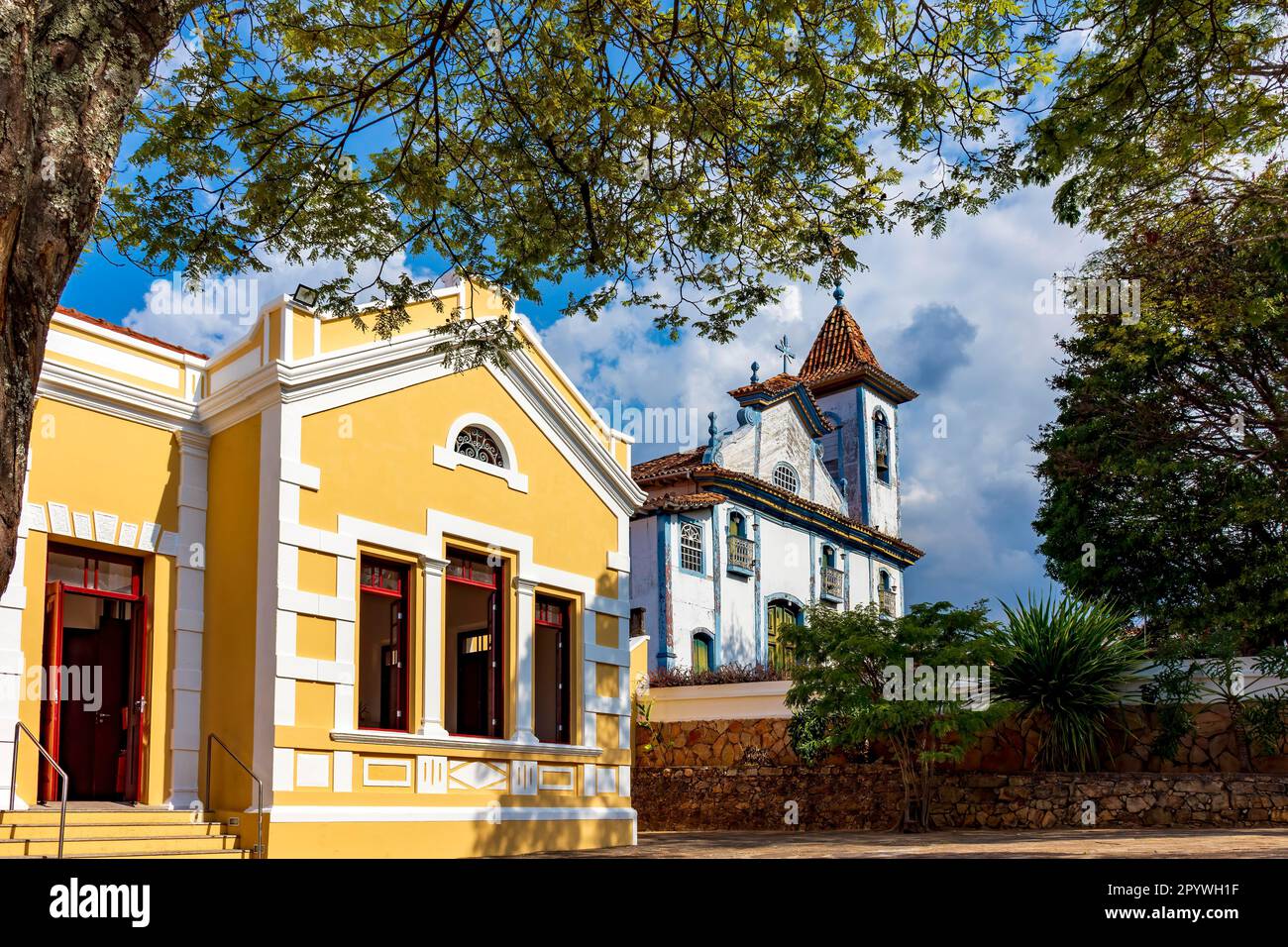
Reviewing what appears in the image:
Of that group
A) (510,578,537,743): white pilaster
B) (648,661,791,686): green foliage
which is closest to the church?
(648,661,791,686): green foliage

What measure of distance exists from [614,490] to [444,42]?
32.5 feet

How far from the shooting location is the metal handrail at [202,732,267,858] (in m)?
12.3

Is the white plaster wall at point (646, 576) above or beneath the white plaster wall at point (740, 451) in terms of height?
beneath

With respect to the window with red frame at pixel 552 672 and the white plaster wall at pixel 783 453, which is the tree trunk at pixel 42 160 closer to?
the window with red frame at pixel 552 672

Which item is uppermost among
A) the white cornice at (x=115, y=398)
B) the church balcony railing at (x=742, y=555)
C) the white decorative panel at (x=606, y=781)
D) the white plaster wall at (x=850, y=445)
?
the white plaster wall at (x=850, y=445)

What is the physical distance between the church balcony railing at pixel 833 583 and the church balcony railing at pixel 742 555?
11.4 feet

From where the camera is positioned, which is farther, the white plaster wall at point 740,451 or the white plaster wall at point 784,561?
the white plaster wall at point 784,561

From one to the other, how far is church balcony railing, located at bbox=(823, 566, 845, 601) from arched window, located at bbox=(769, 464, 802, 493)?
7.77ft

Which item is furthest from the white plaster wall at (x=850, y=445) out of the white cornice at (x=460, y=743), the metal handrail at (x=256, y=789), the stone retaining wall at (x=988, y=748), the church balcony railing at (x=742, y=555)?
the metal handrail at (x=256, y=789)

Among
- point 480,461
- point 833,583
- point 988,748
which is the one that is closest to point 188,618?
point 480,461

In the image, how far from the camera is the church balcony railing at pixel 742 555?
28625mm

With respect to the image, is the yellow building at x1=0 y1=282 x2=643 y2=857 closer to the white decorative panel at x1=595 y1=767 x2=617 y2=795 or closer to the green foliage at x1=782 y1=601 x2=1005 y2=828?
the white decorative panel at x1=595 y1=767 x2=617 y2=795

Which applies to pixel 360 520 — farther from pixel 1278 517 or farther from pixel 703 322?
pixel 1278 517
